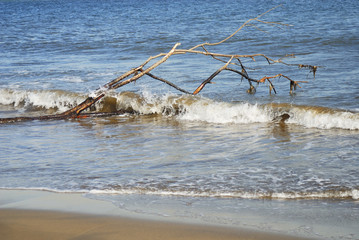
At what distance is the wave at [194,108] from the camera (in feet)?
23.4

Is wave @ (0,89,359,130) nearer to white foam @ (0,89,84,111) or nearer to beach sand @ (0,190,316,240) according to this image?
white foam @ (0,89,84,111)

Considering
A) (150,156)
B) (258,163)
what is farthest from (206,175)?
(150,156)

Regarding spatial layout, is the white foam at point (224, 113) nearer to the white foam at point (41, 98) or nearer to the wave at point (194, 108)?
the wave at point (194, 108)

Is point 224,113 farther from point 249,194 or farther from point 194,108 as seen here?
point 249,194

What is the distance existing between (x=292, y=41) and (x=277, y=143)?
10662mm

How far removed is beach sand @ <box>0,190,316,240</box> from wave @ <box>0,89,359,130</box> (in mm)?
3880

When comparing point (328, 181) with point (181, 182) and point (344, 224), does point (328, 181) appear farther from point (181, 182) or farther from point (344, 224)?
point (181, 182)

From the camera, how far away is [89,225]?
352 cm

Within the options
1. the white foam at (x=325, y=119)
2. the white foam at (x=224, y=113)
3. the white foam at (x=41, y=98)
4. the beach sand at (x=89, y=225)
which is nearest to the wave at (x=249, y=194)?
the beach sand at (x=89, y=225)

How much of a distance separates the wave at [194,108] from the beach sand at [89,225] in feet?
12.7

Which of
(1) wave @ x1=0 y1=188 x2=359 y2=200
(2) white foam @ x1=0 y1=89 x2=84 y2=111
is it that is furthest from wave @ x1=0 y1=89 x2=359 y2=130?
(1) wave @ x1=0 y1=188 x2=359 y2=200

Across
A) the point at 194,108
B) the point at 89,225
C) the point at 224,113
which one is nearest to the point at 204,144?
the point at 224,113

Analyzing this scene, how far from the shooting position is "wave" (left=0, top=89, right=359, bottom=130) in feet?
23.4

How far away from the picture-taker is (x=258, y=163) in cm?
509
